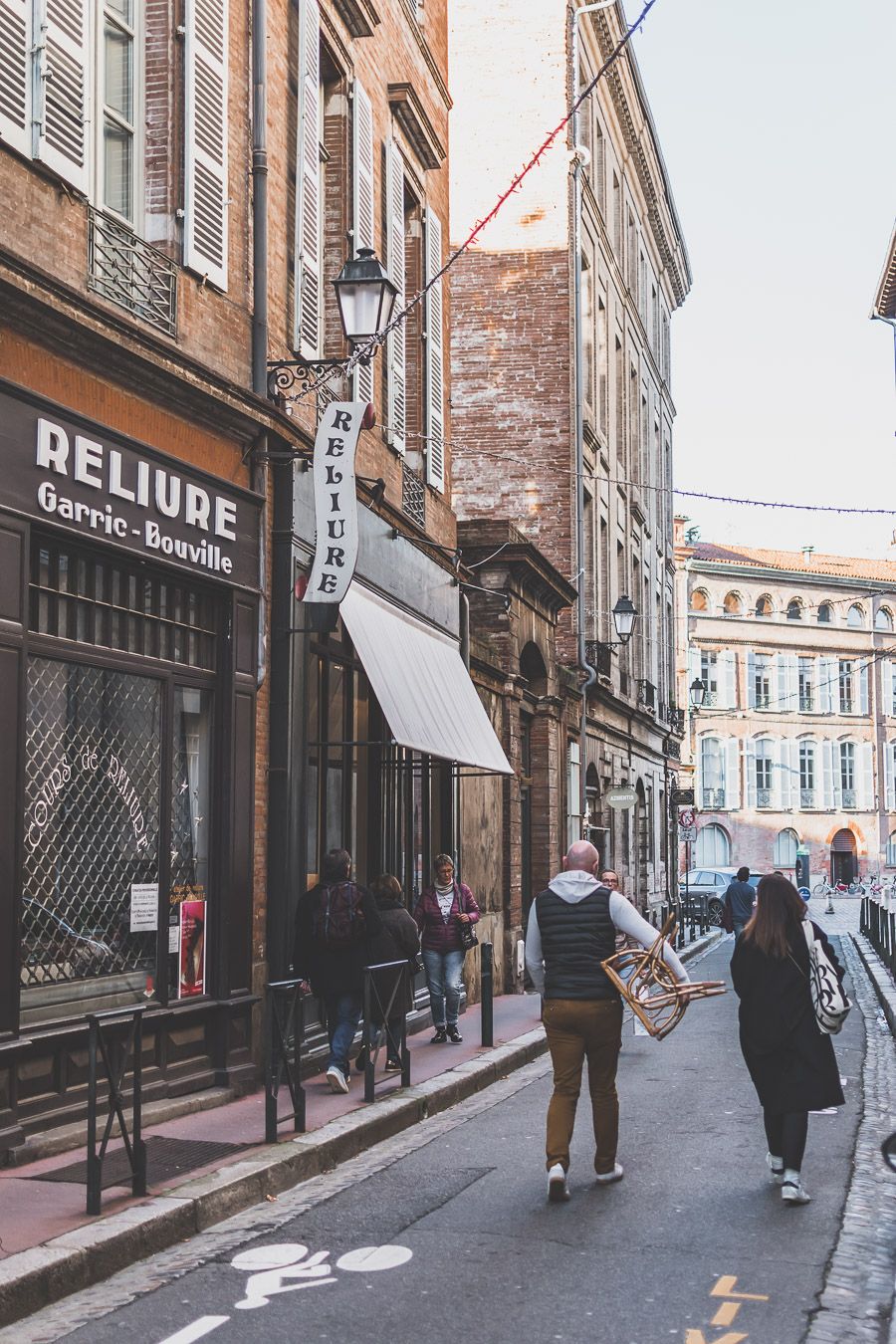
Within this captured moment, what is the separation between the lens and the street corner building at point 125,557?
856 centimetres

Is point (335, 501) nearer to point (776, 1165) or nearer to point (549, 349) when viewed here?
point (776, 1165)

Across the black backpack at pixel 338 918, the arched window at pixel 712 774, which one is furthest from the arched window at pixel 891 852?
the black backpack at pixel 338 918

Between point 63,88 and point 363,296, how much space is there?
3103 mm

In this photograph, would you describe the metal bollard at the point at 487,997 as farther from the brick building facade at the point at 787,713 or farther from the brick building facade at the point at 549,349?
the brick building facade at the point at 787,713

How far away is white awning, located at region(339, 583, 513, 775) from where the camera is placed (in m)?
12.7

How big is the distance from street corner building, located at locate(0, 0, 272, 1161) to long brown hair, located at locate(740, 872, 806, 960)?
3.70 meters

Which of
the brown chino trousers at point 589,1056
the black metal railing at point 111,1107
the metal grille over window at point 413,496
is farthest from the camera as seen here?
the metal grille over window at point 413,496

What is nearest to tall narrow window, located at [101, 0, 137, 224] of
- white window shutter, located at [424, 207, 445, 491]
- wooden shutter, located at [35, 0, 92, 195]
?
wooden shutter, located at [35, 0, 92, 195]

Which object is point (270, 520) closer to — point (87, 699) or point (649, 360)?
point (87, 699)

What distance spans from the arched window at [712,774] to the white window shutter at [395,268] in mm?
58060

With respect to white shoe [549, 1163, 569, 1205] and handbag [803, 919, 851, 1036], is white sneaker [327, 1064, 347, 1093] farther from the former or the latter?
handbag [803, 919, 851, 1036]

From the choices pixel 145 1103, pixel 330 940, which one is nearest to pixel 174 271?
pixel 330 940

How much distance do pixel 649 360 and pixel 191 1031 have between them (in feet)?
108

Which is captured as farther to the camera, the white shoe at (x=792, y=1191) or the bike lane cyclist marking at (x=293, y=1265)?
the white shoe at (x=792, y=1191)
